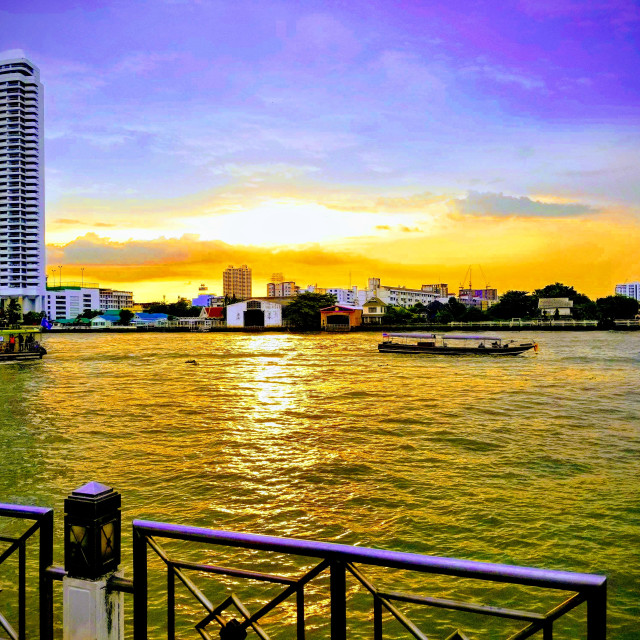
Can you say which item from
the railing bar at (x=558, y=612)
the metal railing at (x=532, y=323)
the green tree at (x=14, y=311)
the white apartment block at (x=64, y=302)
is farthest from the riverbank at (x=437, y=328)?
the railing bar at (x=558, y=612)

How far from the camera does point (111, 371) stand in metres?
29.2

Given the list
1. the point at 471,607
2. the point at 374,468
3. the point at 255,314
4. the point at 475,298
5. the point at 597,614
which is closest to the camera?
the point at 597,614

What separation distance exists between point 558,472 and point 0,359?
118 feet

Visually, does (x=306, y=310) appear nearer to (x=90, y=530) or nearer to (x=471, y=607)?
(x=90, y=530)

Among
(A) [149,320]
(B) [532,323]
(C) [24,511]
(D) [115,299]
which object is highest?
(D) [115,299]

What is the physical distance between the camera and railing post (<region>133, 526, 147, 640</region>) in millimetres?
2576

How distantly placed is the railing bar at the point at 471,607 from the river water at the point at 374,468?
369 cm

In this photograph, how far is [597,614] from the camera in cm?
185

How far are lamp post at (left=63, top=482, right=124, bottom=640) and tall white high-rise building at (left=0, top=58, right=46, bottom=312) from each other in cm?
11468

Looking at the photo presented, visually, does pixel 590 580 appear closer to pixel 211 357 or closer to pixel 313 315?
pixel 211 357

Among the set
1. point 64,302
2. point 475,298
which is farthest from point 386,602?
point 475,298

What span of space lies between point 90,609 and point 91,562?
0.90 ft

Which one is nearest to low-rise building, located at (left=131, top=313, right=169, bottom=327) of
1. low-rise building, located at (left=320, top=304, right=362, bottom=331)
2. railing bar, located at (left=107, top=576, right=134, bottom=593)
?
low-rise building, located at (left=320, top=304, right=362, bottom=331)

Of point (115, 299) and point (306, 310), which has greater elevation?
point (115, 299)
